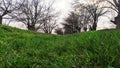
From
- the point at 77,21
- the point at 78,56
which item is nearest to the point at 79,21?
the point at 77,21

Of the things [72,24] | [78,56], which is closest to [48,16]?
[72,24]

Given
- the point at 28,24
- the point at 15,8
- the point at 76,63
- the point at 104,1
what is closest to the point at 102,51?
the point at 76,63

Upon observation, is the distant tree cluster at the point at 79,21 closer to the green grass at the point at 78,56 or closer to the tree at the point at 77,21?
the tree at the point at 77,21

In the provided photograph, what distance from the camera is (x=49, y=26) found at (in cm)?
6681

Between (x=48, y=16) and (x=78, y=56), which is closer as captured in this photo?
(x=78, y=56)

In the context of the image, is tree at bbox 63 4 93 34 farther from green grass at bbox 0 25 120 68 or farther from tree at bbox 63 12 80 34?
green grass at bbox 0 25 120 68

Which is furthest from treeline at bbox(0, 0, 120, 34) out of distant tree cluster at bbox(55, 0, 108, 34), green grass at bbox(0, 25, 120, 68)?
green grass at bbox(0, 25, 120, 68)

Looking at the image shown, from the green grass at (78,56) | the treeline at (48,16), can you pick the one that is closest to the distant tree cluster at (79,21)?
the treeline at (48,16)

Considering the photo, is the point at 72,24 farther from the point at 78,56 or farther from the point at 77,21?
the point at 78,56

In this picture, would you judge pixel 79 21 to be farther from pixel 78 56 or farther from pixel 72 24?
pixel 78 56

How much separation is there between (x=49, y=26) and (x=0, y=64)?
6316 centimetres

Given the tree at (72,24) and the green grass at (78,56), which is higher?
the tree at (72,24)

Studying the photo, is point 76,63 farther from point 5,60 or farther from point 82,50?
point 5,60

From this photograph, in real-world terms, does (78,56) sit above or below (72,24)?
below
